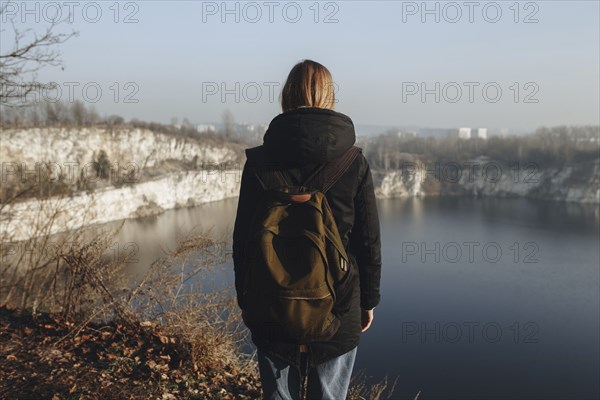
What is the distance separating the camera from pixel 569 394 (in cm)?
1266

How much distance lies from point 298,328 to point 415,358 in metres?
14.5

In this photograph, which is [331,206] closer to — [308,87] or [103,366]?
[308,87]

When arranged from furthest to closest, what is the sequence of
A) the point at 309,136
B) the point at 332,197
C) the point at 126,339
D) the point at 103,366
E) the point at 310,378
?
the point at 126,339 → the point at 103,366 → the point at 310,378 → the point at 332,197 → the point at 309,136

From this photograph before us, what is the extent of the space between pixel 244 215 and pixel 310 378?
0.60 meters

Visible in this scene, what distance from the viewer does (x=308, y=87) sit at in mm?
1414

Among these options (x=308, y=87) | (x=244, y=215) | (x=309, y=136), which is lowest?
(x=244, y=215)

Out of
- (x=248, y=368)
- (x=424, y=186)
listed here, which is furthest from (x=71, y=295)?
(x=424, y=186)

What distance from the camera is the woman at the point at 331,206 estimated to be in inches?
51.2

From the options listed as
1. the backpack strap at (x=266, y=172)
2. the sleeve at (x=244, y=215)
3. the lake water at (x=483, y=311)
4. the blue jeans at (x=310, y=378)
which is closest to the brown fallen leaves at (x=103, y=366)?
the lake water at (x=483, y=311)

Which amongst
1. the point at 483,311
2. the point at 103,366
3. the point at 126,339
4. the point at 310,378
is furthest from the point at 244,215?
the point at 483,311

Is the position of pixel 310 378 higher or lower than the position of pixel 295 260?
lower

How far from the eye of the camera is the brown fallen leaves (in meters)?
2.84

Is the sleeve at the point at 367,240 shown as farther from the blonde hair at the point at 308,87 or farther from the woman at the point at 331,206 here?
the blonde hair at the point at 308,87

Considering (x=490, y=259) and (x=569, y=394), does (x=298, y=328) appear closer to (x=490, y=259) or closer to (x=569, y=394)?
(x=569, y=394)
